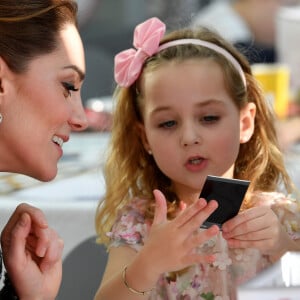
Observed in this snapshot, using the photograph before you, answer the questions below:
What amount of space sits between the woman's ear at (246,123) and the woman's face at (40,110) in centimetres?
45

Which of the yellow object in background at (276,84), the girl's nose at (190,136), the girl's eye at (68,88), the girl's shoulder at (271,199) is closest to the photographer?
the girl's eye at (68,88)

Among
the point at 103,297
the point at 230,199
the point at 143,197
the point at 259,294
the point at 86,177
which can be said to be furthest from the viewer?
the point at 86,177

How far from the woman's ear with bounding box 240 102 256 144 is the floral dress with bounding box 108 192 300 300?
0.14m

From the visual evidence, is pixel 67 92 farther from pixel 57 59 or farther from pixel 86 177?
pixel 86 177

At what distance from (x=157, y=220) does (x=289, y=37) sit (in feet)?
9.63

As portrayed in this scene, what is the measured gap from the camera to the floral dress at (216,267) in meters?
1.67

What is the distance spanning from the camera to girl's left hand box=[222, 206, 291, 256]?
4.68 ft

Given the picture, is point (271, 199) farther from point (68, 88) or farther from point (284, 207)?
point (68, 88)

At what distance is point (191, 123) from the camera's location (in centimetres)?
164

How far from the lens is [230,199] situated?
52.7 inches

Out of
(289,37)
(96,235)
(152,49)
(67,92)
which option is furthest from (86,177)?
(289,37)

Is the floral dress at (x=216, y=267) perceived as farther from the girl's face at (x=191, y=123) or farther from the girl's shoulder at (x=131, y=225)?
the girl's face at (x=191, y=123)

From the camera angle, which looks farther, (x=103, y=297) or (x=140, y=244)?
(x=140, y=244)

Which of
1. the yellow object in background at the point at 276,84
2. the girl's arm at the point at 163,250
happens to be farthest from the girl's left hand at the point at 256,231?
the yellow object in background at the point at 276,84
